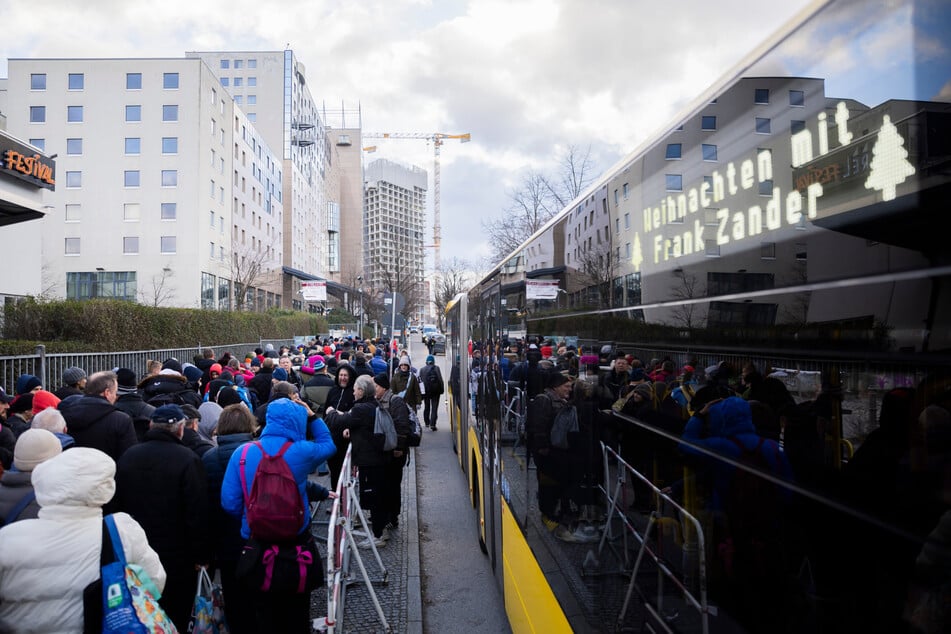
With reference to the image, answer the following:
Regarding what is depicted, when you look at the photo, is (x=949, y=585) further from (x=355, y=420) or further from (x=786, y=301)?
(x=355, y=420)

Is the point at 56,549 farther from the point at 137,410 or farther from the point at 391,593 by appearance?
the point at 391,593

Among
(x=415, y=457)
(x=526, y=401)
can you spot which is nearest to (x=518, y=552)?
(x=526, y=401)

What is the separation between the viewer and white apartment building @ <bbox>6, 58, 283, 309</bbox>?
156 feet

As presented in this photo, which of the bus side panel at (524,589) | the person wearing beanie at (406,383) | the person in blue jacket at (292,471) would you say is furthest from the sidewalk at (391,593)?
the person wearing beanie at (406,383)

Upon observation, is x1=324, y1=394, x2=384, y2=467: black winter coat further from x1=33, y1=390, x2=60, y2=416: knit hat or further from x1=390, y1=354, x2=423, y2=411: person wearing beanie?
x1=390, y1=354, x2=423, y2=411: person wearing beanie

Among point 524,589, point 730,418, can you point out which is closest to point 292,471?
point 524,589

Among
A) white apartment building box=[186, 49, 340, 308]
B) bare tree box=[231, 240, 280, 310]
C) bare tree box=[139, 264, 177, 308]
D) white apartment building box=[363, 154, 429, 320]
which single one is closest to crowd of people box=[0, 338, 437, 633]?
bare tree box=[231, 240, 280, 310]

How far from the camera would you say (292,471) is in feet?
14.0

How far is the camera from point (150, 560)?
3312mm

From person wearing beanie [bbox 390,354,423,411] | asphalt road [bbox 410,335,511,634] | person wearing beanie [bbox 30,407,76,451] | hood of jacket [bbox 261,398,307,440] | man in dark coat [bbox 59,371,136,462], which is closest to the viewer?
hood of jacket [bbox 261,398,307,440]

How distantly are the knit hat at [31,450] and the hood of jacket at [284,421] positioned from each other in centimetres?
122

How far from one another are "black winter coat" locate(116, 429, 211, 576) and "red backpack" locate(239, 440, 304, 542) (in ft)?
1.16

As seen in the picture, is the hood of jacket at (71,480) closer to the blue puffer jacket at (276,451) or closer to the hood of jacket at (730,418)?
the blue puffer jacket at (276,451)

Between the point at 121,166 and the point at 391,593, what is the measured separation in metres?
51.2
